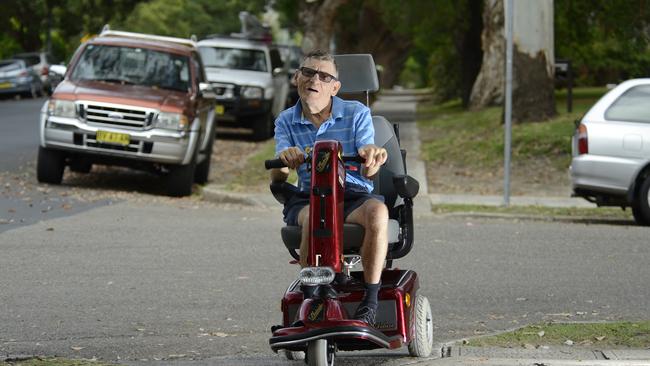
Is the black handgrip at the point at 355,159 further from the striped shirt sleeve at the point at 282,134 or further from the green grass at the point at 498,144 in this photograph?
the green grass at the point at 498,144

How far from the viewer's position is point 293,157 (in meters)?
6.78

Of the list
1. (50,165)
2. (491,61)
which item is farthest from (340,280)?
(491,61)

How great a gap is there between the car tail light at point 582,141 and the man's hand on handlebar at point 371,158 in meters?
9.05

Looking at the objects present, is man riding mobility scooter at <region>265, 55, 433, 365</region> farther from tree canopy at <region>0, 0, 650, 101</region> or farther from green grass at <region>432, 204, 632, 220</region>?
tree canopy at <region>0, 0, 650, 101</region>

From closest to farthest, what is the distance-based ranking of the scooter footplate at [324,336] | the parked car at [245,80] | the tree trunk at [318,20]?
the scooter footplate at [324,336]
the parked car at [245,80]
the tree trunk at [318,20]

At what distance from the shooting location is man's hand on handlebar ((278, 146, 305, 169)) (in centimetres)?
677

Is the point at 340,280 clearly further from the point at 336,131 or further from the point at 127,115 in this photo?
the point at 127,115

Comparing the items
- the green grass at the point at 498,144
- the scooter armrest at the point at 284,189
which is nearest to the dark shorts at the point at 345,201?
the scooter armrest at the point at 284,189

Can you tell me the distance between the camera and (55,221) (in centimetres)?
1482

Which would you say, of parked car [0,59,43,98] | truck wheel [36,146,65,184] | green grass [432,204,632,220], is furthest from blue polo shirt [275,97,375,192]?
parked car [0,59,43,98]

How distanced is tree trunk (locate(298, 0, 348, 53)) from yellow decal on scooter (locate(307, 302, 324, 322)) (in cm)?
3020

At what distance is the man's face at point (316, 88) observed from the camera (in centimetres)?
711

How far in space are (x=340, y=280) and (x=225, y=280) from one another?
12.8ft

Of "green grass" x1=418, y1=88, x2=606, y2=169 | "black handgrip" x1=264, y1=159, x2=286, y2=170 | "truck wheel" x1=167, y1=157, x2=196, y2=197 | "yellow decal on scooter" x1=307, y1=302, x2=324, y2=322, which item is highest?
"black handgrip" x1=264, y1=159, x2=286, y2=170
